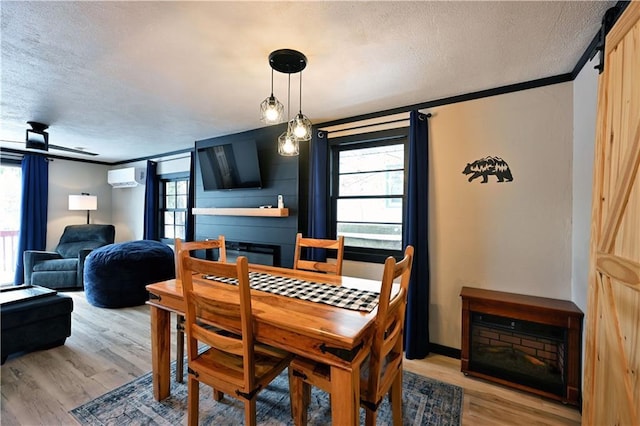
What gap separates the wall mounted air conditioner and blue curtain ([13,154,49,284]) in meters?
1.01

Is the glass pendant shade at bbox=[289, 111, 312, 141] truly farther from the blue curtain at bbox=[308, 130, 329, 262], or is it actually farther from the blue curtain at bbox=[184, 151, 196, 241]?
the blue curtain at bbox=[184, 151, 196, 241]

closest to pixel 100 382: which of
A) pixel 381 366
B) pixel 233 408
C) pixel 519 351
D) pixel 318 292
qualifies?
pixel 233 408

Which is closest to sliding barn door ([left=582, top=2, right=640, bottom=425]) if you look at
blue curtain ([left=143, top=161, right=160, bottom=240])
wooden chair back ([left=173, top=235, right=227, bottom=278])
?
wooden chair back ([left=173, top=235, right=227, bottom=278])

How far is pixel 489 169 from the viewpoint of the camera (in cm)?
246

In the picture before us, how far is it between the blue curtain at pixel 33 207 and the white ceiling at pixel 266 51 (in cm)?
284

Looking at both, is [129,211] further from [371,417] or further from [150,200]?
[371,417]

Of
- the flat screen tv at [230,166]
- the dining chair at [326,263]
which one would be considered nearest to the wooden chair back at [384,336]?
the dining chair at [326,263]

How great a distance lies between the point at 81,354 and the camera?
101 inches

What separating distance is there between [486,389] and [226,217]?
11.7 feet

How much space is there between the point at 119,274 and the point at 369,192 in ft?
11.1

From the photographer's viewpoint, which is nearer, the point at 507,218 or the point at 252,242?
the point at 507,218

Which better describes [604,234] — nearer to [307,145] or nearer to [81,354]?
[307,145]

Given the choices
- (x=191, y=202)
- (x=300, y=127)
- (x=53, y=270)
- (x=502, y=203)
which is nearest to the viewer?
(x=300, y=127)

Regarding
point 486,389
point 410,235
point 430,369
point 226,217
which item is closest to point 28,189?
point 226,217
